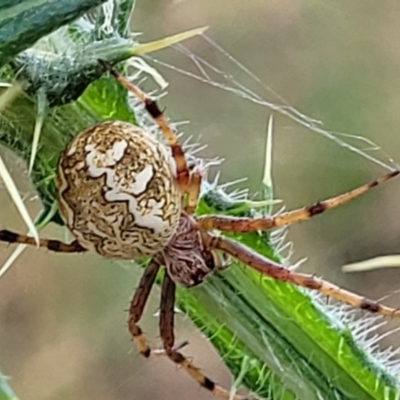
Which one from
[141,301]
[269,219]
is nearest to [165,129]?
[269,219]

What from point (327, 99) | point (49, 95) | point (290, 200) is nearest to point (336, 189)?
point (290, 200)

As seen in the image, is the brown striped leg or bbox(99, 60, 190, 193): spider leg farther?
the brown striped leg

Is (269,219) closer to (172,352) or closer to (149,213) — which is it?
(149,213)

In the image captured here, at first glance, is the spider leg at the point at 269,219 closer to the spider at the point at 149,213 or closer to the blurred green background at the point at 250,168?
the spider at the point at 149,213

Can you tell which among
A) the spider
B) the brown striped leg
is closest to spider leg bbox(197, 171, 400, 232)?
the spider

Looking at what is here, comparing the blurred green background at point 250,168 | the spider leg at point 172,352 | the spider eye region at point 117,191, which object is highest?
the spider eye region at point 117,191

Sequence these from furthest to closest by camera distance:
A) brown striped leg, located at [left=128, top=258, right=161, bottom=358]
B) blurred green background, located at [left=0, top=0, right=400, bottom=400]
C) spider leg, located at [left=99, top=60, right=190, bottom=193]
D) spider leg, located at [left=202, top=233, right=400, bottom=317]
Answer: blurred green background, located at [left=0, top=0, right=400, bottom=400] → brown striped leg, located at [left=128, top=258, right=161, bottom=358] → spider leg, located at [left=202, top=233, right=400, bottom=317] → spider leg, located at [left=99, top=60, right=190, bottom=193]

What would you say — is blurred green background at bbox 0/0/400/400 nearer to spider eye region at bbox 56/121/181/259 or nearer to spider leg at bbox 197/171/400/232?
spider leg at bbox 197/171/400/232

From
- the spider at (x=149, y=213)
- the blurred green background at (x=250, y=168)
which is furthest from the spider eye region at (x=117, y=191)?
the blurred green background at (x=250, y=168)
